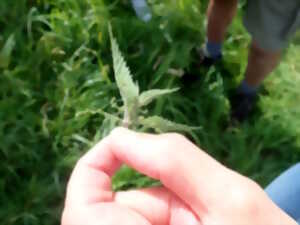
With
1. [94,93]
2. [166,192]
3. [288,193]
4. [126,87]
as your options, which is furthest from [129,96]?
[94,93]

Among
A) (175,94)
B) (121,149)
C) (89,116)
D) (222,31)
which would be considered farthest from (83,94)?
(121,149)

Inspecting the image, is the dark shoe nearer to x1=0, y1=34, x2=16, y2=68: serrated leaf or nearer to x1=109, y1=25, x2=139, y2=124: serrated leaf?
x1=0, y1=34, x2=16, y2=68: serrated leaf

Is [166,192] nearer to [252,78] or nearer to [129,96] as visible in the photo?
[129,96]

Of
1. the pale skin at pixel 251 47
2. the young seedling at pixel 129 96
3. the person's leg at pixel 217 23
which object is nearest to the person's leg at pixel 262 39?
the pale skin at pixel 251 47

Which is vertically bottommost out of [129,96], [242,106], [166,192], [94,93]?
[242,106]

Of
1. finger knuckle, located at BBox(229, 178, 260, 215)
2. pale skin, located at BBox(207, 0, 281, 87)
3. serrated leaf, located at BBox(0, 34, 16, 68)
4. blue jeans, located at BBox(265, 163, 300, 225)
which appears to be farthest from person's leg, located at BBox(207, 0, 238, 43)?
finger knuckle, located at BBox(229, 178, 260, 215)
